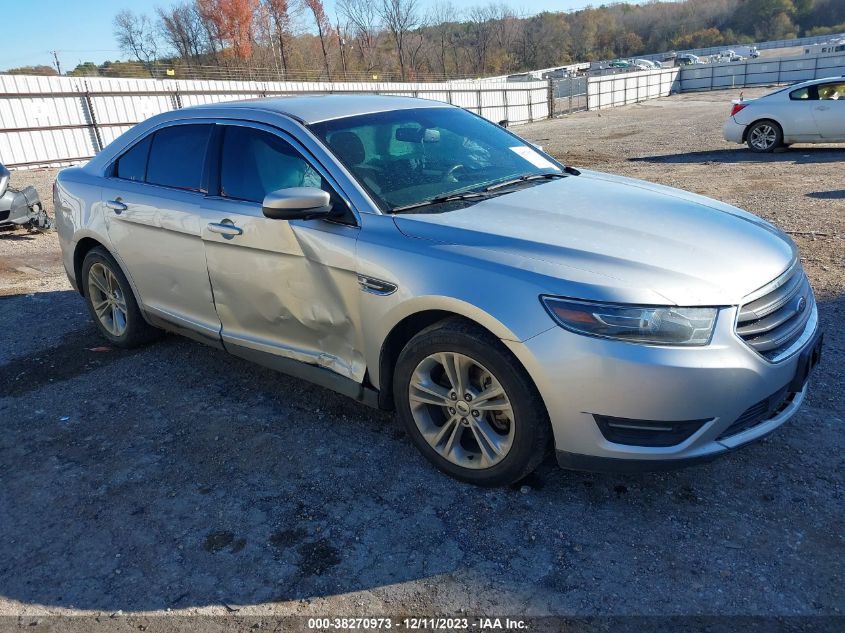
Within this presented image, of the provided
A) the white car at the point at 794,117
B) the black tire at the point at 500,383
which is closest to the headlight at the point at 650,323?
the black tire at the point at 500,383

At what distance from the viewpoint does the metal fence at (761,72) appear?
3841cm

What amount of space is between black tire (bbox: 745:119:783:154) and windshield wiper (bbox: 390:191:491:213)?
13120mm

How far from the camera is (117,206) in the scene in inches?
178

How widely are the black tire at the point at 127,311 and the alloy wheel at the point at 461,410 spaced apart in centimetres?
267

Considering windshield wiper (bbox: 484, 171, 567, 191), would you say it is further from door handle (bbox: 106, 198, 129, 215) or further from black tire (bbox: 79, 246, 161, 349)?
black tire (bbox: 79, 246, 161, 349)

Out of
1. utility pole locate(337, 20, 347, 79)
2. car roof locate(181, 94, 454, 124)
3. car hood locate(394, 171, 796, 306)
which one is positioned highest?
utility pole locate(337, 20, 347, 79)

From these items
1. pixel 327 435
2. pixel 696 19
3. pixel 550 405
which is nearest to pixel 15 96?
pixel 327 435

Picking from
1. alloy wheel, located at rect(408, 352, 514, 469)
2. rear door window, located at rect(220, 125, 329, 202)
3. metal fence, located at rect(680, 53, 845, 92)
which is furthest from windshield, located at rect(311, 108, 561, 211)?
metal fence, located at rect(680, 53, 845, 92)

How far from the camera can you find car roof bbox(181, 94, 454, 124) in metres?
3.71

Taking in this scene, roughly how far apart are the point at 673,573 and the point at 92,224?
4.35 meters

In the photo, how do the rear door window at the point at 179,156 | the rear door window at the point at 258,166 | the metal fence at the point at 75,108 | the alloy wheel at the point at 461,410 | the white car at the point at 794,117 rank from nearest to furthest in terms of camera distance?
1. the alloy wheel at the point at 461,410
2. the rear door window at the point at 258,166
3. the rear door window at the point at 179,156
4. the white car at the point at 794,117
5. the metal fence at the point at 75,108

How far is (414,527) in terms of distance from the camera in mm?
2824

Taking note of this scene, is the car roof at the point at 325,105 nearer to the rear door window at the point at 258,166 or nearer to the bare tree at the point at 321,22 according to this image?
the rear door window at the point at 258,166

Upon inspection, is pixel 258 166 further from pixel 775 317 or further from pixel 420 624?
pixel 775 317
